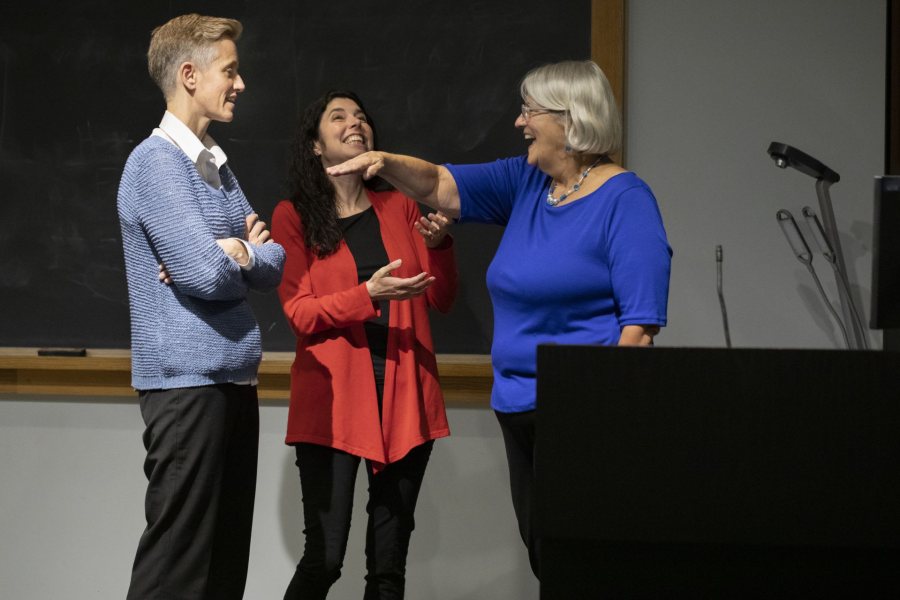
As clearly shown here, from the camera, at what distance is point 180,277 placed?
1.88 m

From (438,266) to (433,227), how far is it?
18cm

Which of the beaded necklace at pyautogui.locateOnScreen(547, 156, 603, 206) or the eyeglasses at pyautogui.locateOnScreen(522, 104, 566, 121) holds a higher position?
the eyeglasses at pyautogui.locateOnScreen(522, 104, 566, 121)

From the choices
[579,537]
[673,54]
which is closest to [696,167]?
[673,54]

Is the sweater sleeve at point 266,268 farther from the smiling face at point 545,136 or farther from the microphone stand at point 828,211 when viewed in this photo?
the microphone stand at point 828,211

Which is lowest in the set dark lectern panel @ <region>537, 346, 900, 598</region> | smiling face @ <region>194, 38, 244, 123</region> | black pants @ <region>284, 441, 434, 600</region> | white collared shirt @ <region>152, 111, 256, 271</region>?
black pants @ <region>284, 441, 434, 600</region>

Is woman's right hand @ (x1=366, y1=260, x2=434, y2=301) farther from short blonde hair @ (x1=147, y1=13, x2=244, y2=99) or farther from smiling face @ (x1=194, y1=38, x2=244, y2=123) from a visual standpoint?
short blonde hair @ (x1=147, y1=13, x2=244, y2=99)

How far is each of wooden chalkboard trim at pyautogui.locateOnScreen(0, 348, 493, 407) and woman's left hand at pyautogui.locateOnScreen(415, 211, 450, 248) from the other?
0.60 m

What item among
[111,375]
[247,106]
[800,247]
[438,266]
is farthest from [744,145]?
[111,375]

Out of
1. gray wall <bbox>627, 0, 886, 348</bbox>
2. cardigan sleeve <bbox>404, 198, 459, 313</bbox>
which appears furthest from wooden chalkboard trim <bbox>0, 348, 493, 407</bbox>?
gray wall <bbox>627, 0, 886, 348</bbox>

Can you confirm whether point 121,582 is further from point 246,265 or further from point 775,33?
point 775,33

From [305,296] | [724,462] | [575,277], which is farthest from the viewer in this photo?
[305,296]

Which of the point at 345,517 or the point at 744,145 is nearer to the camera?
the point at 345,517

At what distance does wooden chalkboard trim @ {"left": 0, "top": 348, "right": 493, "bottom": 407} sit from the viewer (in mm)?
2939

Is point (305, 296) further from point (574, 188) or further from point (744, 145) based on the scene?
point (744, 145)
